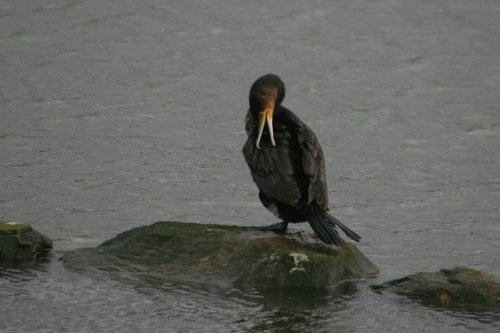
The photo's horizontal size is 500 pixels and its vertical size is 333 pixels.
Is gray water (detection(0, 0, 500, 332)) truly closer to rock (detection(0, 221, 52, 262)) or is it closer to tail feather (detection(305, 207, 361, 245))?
rock (detection(0, 221, 52, 262))

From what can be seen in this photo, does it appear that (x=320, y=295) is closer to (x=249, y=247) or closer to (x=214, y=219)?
(x=249, y=247)

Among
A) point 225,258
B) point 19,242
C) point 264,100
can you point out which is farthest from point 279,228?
point 19,242

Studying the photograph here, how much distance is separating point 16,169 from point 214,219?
2.03m

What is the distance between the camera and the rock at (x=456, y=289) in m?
6.28

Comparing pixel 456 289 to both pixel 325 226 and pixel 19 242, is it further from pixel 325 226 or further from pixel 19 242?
pixel 19 242

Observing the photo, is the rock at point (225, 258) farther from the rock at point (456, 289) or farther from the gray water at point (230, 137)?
the rock at point (456, 289)

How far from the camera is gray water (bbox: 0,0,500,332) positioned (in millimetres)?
6234

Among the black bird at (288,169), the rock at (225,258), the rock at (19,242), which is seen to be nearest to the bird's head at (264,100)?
the black bird at (288,169)

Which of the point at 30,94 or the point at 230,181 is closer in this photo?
the point at 230,181

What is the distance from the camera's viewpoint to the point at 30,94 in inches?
456

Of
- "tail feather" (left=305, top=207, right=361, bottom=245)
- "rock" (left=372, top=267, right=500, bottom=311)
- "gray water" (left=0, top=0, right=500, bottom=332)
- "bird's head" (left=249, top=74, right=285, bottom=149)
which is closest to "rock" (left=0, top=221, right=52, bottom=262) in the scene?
"gray water" (left=0, top=0, right=500, bottom=332)

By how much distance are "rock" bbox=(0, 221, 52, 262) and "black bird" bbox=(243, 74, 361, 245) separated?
1.50 meters

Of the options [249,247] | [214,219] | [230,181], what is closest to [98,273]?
[249,247]

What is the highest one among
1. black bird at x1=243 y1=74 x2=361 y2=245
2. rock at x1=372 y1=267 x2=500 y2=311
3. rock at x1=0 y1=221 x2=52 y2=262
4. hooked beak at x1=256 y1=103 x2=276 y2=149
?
hooked beak at x1=256 y1=103 x2=276 y2=149
